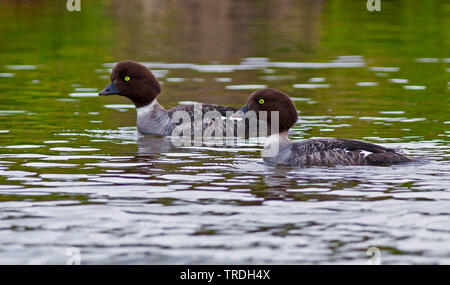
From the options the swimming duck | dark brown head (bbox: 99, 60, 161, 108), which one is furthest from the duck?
dark brown head (bbox: 99, 60, 161, 108)

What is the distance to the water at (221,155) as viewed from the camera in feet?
28.2

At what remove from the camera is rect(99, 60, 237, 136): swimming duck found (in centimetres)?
1664

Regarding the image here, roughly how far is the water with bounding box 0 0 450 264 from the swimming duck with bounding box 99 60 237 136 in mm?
452

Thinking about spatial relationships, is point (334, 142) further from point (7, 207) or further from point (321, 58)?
point (321, 58)

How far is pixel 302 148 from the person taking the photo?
1270 cm

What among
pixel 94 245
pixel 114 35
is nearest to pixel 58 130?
pixel 94 245

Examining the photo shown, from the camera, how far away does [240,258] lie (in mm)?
8094

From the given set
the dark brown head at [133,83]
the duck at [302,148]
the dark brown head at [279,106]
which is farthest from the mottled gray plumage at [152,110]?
the dark brown head at [279,106]

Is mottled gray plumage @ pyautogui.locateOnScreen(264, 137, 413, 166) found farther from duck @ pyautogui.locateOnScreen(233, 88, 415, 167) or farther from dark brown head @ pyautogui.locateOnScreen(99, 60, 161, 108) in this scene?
dark brown head @ pyautogui.locateOnScreen(99, 60, 161, 108)

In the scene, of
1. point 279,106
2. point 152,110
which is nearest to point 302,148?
point 279,106

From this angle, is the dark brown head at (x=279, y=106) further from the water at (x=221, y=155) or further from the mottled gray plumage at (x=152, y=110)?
the mottled gray plumage at (x=152, y=110)

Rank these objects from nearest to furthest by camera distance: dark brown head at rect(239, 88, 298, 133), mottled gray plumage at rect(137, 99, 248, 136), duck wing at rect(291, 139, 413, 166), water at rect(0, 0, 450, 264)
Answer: water at rect(0, 0, 450, 264), duck wing at rect(291, 139, 413, 166), dark brown head at rect(239, 88, 298, 133), mottled gray plumage at rect(137, 99, 248, 136)

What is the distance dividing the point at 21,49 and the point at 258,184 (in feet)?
60.4

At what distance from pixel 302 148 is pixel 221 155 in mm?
1663
